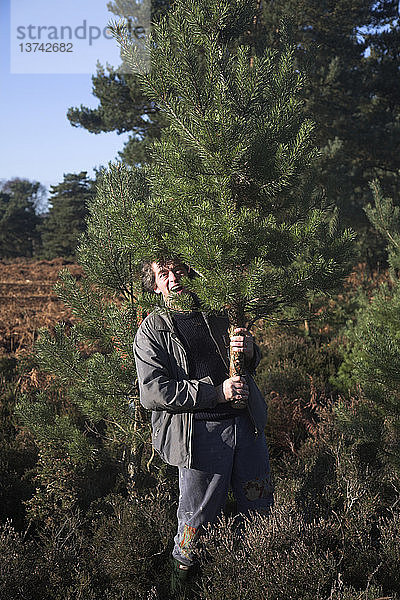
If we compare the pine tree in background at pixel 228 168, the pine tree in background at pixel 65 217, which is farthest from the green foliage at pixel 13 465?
the pine tree in background at pixel 65 217

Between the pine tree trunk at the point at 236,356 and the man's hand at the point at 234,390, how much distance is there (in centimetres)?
4

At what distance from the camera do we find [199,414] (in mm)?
2695

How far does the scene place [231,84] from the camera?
270 centimetres

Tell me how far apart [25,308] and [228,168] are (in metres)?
8.67

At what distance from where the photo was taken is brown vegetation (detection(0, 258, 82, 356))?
8172mm

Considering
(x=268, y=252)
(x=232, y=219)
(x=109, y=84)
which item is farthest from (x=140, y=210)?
(x=109, y=84)

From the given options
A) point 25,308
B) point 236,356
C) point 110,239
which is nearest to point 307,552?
point 236,356

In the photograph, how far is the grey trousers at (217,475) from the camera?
2.68 metres

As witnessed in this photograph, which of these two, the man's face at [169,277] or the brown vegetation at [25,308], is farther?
the brown vegetation at [25,308]

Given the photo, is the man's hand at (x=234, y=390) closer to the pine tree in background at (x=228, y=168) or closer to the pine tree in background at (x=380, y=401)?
the pine tree in background at (x=228, y=168)

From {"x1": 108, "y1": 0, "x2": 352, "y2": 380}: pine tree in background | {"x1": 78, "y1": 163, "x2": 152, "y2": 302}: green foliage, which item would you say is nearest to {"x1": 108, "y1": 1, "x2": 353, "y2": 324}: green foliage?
{"x1": 108, "y1": 0, "x2": 352, "y2": 380}: pine tree in background

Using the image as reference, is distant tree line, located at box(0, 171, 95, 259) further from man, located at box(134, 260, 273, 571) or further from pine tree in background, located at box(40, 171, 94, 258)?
man, located at box(134, 260, 273, 571)

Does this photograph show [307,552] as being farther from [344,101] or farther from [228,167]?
[344,101]

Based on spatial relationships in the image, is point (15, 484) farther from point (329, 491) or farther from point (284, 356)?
point (284, 356)
